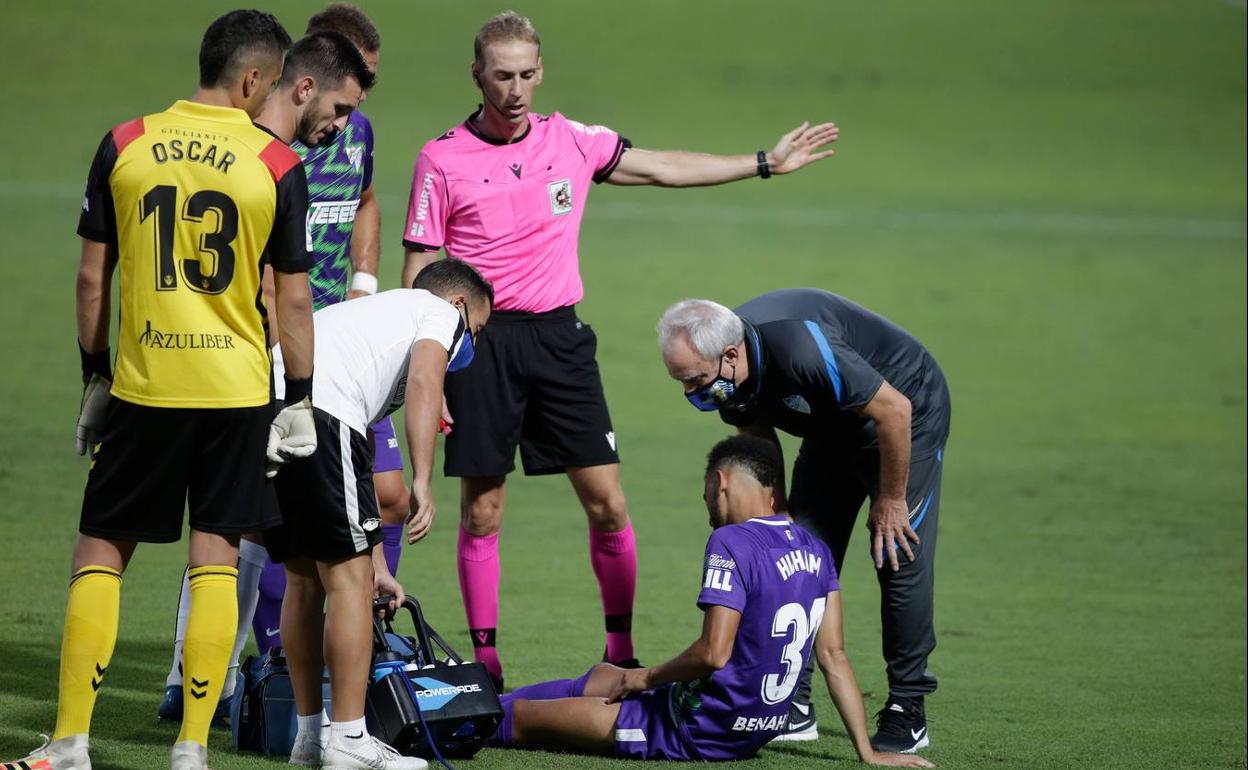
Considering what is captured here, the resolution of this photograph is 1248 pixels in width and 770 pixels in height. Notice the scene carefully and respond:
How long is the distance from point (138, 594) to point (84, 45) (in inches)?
907

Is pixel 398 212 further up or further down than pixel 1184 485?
further up

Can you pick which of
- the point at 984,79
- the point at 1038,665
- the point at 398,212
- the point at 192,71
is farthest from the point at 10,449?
the point at 984,79

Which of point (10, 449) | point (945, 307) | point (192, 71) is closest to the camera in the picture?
point (10, 449)

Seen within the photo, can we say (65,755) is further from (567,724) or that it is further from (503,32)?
(503,32)

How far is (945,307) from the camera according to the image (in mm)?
17938

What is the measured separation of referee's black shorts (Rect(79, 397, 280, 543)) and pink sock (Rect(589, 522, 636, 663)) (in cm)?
238

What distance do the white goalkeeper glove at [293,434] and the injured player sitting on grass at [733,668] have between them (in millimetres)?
1349

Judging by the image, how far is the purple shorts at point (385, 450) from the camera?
20.3ft

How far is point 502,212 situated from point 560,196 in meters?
0.28

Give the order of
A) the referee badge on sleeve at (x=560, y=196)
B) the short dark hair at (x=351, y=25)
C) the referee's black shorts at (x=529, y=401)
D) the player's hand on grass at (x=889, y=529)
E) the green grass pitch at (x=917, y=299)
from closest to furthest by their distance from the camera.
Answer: the player's hand on grass at (x=889, y=529) → the referee's black shorts at (x=529, y=401) → the short dark hair at (x=351, y=25) → the referee badge on sleeve at (x=560, y=196) → the green grass pitch at (x=917, y=299)

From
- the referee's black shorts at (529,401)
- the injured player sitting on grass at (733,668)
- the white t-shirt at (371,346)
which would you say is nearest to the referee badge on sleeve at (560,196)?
the referee's black shorts at (529,401)

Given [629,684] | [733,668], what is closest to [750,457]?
[733,668]

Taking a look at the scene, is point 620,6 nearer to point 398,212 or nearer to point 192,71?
point 192,71

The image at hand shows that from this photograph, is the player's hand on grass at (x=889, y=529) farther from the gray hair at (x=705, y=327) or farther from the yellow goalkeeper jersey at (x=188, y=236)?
the yellow goalkeeper jersey at (x=188, y=236)
